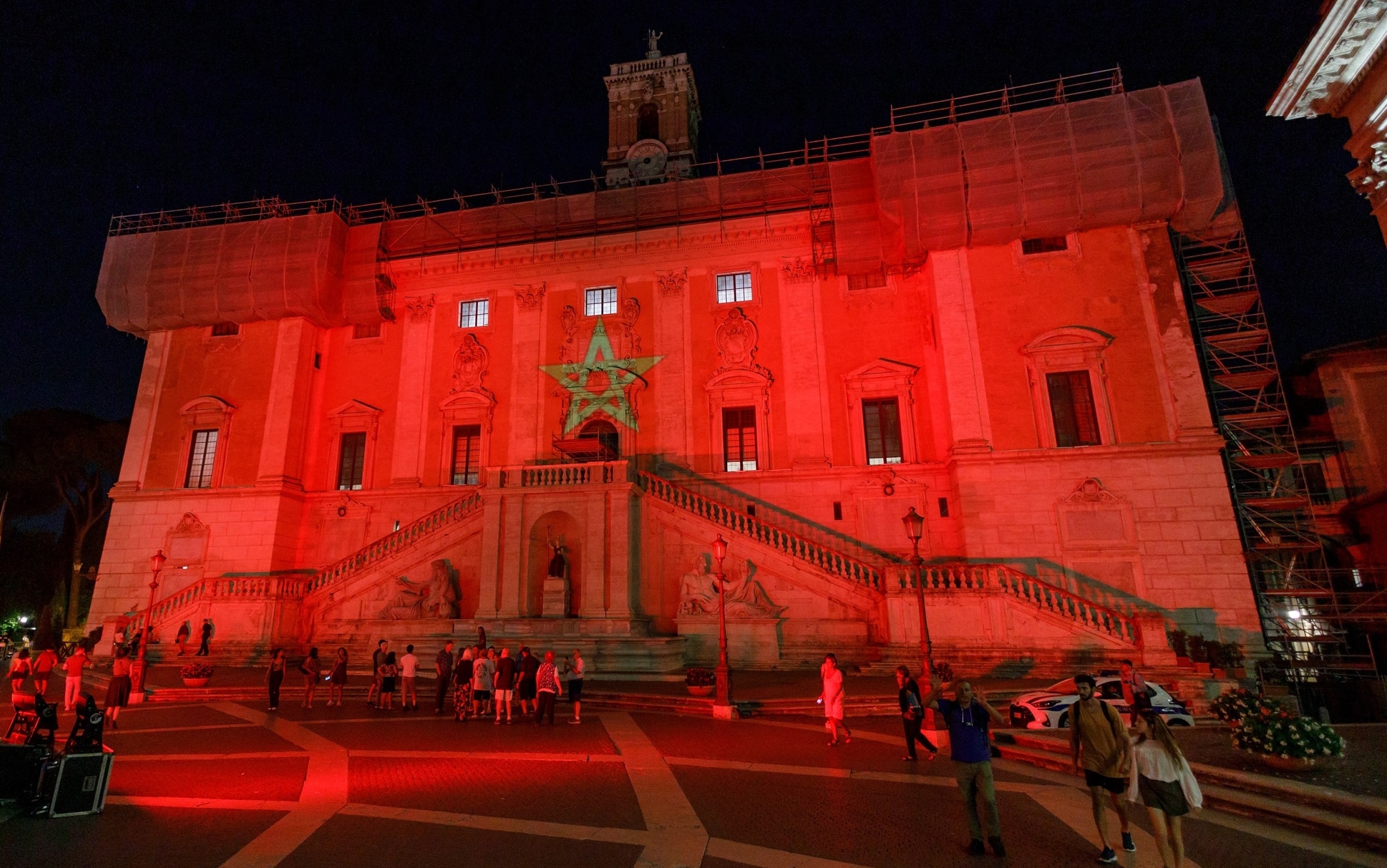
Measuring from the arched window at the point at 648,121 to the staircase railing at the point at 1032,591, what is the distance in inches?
1456

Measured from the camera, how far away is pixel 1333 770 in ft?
27.6

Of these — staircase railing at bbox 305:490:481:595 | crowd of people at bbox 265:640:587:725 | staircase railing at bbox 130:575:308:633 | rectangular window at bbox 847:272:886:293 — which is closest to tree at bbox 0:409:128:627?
staircase railing at bbox 130:575:308:633

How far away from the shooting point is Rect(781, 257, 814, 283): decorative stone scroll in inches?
1104

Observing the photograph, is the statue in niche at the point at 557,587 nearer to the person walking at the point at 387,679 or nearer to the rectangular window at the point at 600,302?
the person walking at the point at 387,679

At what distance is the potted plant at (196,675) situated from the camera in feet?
62.4

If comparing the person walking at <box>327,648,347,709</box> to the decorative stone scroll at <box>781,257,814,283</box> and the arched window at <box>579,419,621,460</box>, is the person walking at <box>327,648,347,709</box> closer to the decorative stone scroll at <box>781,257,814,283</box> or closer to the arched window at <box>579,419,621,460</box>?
the arched window at <box>579,419,621,460</box>

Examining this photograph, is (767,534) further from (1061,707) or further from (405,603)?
(405,603)

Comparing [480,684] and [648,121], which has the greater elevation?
[648,121]

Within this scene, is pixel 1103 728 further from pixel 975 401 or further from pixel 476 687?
pixel 975 401

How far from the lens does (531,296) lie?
3019 cm

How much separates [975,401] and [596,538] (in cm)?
1381

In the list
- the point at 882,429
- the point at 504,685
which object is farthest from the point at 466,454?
the point at 882,429

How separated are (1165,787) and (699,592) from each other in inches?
655

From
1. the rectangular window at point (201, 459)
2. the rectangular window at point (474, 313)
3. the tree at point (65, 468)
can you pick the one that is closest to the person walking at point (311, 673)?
the rectangular window at point (201, 459)
